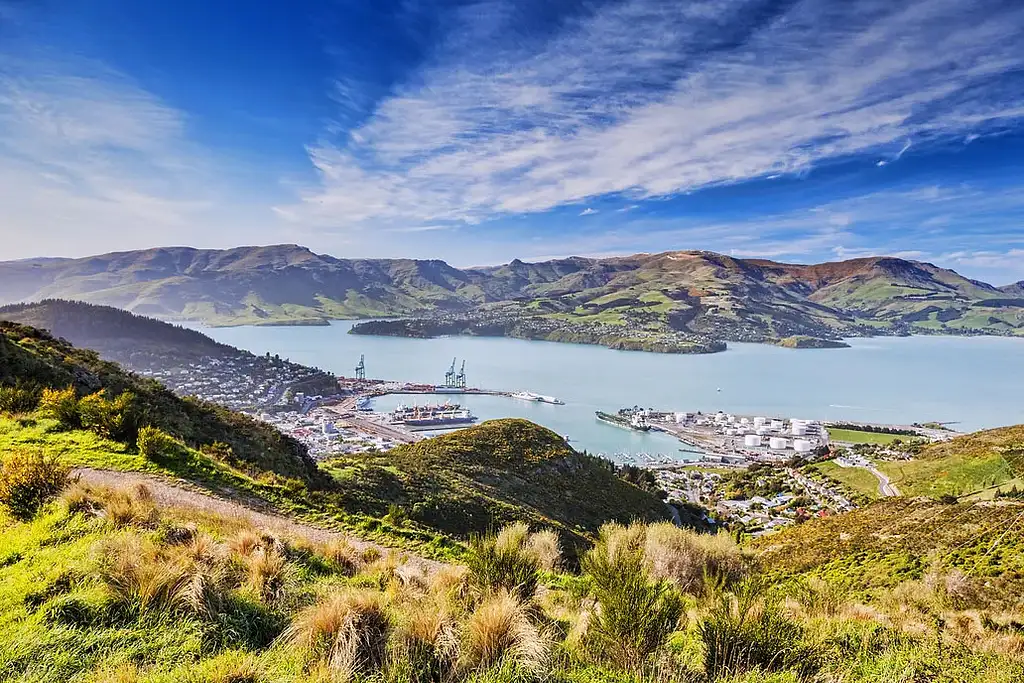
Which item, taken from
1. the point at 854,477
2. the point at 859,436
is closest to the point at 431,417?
the point at 854,477

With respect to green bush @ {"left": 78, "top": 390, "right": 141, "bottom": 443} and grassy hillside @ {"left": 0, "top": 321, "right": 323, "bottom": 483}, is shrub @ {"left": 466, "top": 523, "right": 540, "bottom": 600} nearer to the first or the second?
green bush @ {"left": 78, "top": 390, "right": 141, "bottom": 443}

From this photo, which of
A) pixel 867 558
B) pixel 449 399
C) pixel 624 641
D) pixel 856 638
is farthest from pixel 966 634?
pixel 449 399

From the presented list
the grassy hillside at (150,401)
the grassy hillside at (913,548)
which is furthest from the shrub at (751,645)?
the grassy hillside at (150,401)

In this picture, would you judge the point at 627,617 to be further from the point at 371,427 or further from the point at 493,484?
the point at 371,427

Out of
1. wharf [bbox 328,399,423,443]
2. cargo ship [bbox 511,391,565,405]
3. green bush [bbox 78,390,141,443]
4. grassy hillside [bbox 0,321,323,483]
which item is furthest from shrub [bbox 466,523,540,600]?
cargo ship [bbox 511,391,565,405]

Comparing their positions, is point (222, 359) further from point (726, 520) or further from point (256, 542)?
point (256, 542)

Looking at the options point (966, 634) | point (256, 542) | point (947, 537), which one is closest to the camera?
point (966, 634)
